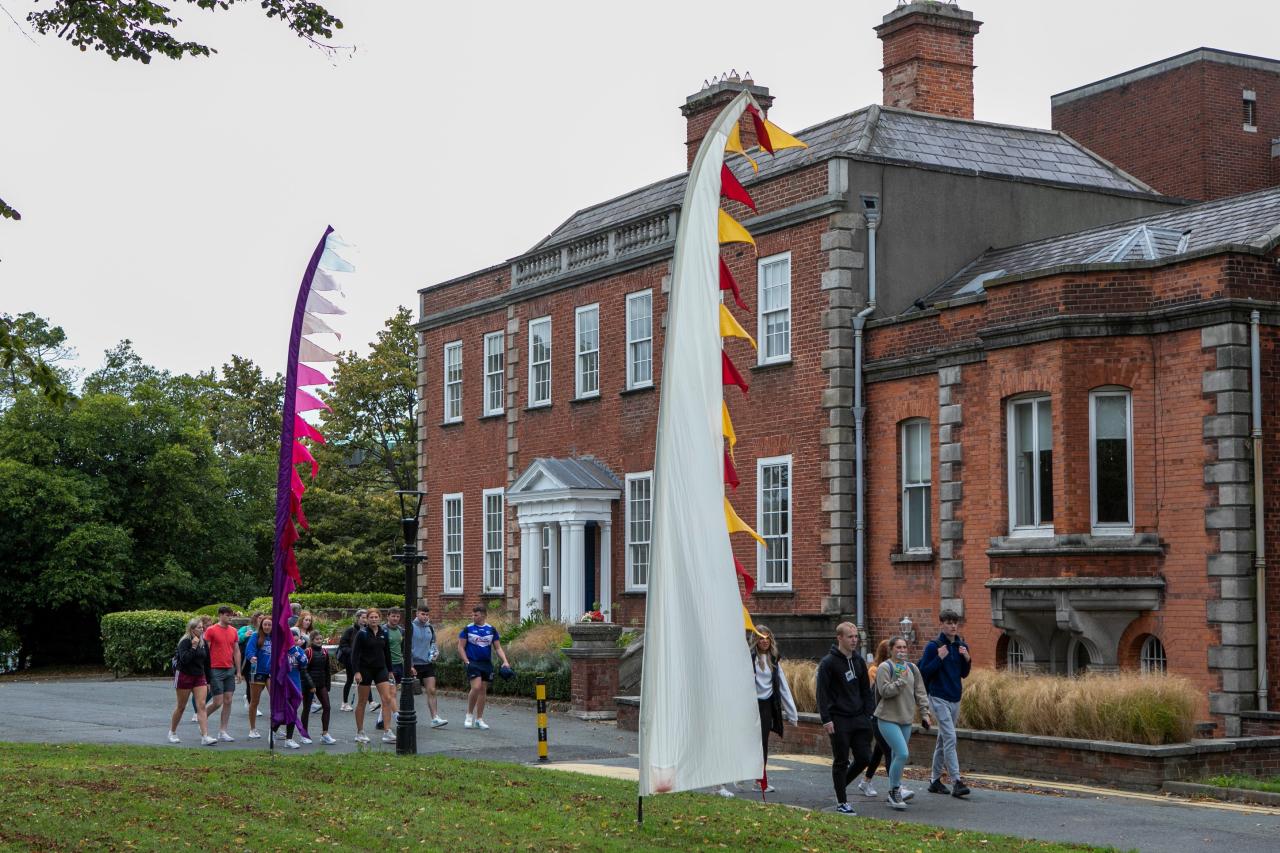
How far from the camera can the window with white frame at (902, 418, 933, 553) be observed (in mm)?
28219

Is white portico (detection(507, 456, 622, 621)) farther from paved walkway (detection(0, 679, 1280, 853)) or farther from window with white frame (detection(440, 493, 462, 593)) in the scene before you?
paved walkway (detection(0, 679, 1280, 853))

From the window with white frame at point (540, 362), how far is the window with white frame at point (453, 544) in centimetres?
446

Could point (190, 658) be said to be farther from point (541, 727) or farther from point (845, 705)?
point (845, 705)

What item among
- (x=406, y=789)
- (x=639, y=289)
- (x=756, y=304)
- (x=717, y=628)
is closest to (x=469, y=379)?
(x=639, y=289)

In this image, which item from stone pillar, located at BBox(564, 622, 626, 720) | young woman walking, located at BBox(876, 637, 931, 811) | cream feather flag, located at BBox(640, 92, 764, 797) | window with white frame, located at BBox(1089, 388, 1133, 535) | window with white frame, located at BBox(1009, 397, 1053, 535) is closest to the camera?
cream feather flag, located at BBox(640, 92, 764, 797)

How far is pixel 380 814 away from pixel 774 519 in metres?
16.7

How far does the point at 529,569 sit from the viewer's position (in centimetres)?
3797

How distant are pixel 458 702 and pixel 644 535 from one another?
5.62 metres

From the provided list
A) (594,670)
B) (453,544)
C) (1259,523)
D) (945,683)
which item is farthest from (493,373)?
(945,683)

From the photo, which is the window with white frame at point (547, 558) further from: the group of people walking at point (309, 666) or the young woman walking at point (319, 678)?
the young woman walking at point (319, 678)

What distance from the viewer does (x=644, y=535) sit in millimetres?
34844

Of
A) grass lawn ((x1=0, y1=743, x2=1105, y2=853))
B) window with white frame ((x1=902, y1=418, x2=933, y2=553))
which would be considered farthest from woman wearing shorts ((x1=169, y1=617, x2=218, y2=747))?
window with white frame ((x1=902, y1=418, x2=933, y2=553))

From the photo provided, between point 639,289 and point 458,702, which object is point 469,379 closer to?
point 639,289

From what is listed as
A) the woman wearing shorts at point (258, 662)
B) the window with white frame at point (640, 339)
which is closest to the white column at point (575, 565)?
the window with white frame at point (640, 339)
